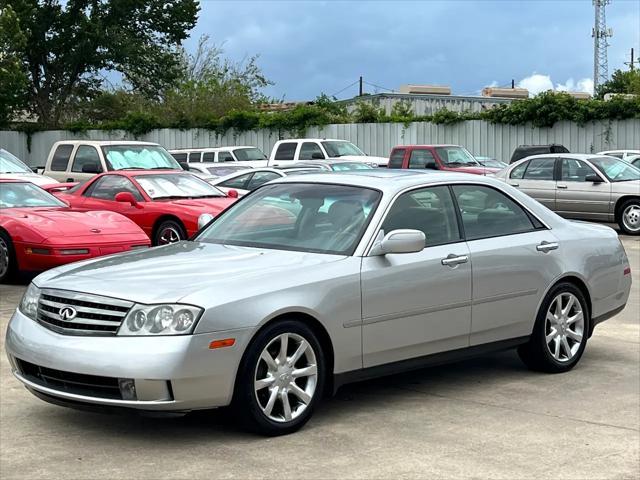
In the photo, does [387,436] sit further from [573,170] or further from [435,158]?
[435,158]

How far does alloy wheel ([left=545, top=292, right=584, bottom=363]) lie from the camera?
7.77 metres

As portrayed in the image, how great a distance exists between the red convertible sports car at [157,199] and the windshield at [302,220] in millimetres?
7406

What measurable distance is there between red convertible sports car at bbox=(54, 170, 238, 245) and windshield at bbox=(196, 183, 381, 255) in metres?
7.41

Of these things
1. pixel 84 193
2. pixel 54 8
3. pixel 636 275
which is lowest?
pixel 636 275

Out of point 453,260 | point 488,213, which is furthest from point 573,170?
point 453,260

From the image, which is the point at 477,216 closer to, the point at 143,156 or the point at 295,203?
the point at 295,203

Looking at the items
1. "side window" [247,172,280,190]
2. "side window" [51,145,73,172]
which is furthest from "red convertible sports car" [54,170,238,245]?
"side window" [51,145,73,172]

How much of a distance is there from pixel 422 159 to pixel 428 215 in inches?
783

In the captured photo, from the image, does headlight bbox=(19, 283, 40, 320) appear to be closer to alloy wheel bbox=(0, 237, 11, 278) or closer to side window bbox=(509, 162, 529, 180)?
alloy wheel bbox=(0, 237, 11, 278)

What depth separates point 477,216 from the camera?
7.48 m

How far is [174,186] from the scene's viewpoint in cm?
1628

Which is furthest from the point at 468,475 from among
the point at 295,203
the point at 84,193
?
the point at 84,193

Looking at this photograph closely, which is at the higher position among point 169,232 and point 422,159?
point 422,159

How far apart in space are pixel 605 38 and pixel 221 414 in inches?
2695
